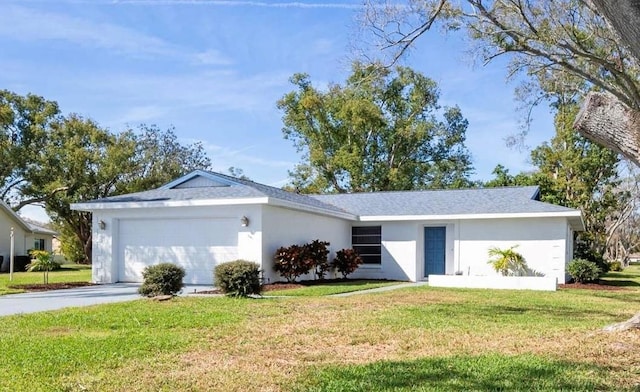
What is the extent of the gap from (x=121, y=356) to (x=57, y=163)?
104 ft

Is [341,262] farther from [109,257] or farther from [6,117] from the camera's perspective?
[6,117]

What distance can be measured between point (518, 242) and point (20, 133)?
3064cm

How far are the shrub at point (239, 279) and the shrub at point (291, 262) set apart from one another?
3969mm

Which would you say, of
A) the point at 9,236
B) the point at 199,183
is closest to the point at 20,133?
the point at 9,236

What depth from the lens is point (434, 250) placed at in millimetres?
21688

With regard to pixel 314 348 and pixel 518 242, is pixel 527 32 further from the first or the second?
pixel 314 348

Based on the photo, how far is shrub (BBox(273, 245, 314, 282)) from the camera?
55.5 ft

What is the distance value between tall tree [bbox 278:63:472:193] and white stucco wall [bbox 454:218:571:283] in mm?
17114

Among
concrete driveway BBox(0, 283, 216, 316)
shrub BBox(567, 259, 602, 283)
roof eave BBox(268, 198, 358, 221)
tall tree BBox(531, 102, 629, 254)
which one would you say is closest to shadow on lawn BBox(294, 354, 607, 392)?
concrete driveway BBox(0, 283, 216, 316)

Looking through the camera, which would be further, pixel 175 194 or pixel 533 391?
pixel 175 194

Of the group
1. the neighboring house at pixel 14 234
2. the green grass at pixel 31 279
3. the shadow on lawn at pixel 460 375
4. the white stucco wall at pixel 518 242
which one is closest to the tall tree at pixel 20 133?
the neighboring house at pixel 14 234

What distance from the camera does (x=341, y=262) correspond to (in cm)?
2019

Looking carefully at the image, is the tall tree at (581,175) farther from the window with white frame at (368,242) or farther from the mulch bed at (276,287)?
the mulch bed at (276,287)

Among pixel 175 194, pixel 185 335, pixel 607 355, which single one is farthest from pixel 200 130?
pixel 607 355
